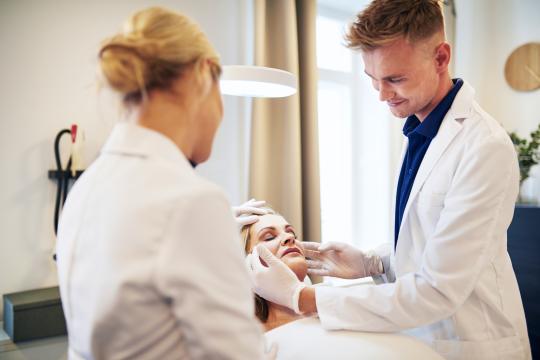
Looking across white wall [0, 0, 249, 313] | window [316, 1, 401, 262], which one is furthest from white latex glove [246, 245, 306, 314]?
window [316, 1, 401, 262]

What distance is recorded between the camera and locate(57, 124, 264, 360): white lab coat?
1.76 ft

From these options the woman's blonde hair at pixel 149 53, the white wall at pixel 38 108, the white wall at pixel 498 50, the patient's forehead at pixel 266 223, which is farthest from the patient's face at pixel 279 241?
the white wall at pixel 498 50

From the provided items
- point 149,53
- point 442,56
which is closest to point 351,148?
Result: point 442,56

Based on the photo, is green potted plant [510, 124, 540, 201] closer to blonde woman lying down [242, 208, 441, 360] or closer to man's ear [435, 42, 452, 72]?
man's ear [435, 42, 452, 72]

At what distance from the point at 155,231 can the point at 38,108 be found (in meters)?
1.63

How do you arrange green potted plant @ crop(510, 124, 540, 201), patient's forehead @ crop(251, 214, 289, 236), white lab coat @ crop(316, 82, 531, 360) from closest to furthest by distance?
white lab coat @ crop(316, 82, 531, 360), patient's forehead @ crop(251, 214, 289, 236), green potted plant @ crop(510, 124, 540, 201)

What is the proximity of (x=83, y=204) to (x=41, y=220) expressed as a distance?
1.48 meters

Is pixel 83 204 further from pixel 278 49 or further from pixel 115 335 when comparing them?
pixel 278 49

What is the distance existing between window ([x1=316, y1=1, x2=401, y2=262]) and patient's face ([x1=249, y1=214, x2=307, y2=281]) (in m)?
1.71

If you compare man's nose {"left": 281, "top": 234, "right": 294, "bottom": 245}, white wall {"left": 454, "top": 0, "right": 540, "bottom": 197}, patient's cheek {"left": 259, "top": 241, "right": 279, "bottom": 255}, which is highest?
white wall {"left": 454, "top": 0, "right": 540, "bottom": 197}

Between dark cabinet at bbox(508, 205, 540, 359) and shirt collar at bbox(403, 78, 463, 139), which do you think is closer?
shirt collar at bbox(403, 78, 463, 139)

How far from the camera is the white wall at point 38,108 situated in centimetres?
182

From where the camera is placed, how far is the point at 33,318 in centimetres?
157

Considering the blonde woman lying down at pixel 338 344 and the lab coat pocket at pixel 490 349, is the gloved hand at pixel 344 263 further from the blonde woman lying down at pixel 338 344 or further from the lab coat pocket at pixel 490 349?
the lab coat pocket at pixel 490 349
